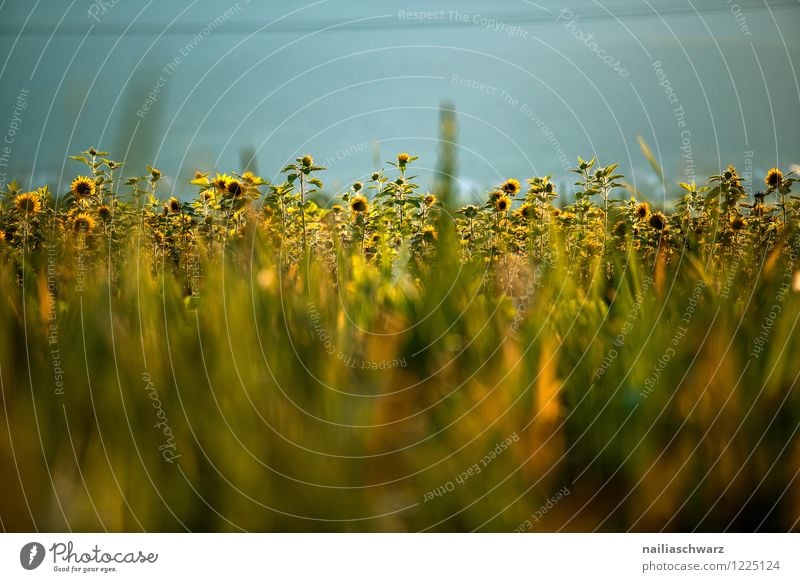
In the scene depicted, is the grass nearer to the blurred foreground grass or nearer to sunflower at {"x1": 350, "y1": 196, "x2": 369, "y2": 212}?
the blurred foreground grass

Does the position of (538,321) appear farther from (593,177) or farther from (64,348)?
(64,348)

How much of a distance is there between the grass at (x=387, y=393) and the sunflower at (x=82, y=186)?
100mm

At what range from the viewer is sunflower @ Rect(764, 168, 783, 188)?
1.38 metres

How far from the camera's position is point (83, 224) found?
127cm

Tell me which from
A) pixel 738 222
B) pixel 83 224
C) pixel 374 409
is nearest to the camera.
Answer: pixel 374 409

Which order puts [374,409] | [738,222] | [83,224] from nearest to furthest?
1. [374,409]
2. [83,224]
3. [738,222]

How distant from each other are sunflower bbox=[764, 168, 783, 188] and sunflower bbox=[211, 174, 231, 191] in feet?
3.58

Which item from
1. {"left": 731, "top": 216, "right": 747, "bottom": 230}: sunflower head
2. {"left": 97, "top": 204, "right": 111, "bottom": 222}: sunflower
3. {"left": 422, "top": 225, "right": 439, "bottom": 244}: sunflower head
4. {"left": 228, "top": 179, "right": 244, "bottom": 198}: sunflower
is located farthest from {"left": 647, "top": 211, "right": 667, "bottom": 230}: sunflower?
{"left": 97, "top": 204, "right": 111, "bottom": 222}: sunflower

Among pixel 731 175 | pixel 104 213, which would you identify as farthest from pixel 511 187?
pixel 104 213

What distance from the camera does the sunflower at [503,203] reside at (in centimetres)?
143

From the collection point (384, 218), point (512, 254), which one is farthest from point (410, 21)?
point (512, 254)

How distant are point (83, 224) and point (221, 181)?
267 mm

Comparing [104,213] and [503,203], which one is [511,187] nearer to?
[503,203]
